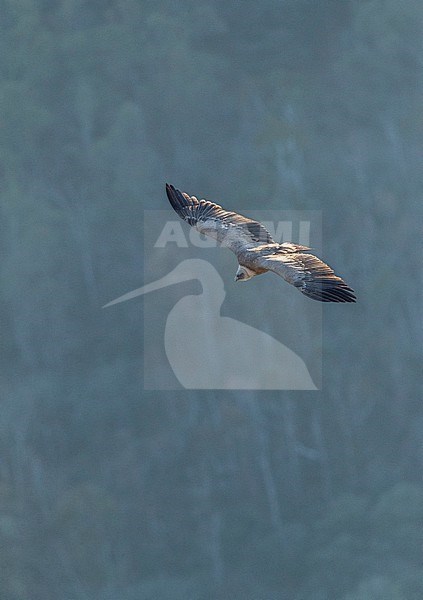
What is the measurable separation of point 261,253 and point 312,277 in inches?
238

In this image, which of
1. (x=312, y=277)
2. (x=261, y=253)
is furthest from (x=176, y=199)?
(x=312, y=277)

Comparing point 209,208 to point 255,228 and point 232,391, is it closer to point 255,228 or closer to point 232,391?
point 255,228

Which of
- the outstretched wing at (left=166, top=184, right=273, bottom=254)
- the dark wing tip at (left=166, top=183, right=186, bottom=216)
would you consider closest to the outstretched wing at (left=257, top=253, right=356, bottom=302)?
the outstretched wing at (left=166, top=184, right=273, bottom=254)

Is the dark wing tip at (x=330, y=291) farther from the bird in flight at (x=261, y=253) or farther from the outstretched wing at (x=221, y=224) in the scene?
the outstretched wing at (x=221, y=224)

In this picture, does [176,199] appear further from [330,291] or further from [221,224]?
[330,291]

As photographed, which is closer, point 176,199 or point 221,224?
point 221,224

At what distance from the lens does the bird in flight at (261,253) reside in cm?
6147

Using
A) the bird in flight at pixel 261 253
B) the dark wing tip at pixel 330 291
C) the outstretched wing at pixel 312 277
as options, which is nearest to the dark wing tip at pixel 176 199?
the bird in flight at pixel 261 253

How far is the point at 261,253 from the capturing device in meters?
67.9

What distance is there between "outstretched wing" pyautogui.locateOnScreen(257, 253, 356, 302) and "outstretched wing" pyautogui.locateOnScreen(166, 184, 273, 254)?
4868 millimetres

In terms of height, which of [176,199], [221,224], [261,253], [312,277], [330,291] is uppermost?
[176,199]

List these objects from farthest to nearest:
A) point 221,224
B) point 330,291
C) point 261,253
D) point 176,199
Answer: point 176,199 < point 221,224 < point 261,253 < point 330,291

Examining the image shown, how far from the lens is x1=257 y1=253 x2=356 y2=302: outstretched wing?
6060cm

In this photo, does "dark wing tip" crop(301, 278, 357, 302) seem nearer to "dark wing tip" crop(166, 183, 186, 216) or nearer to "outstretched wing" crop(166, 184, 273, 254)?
"outstretched wing" crop(166, 184, 273, 254)
